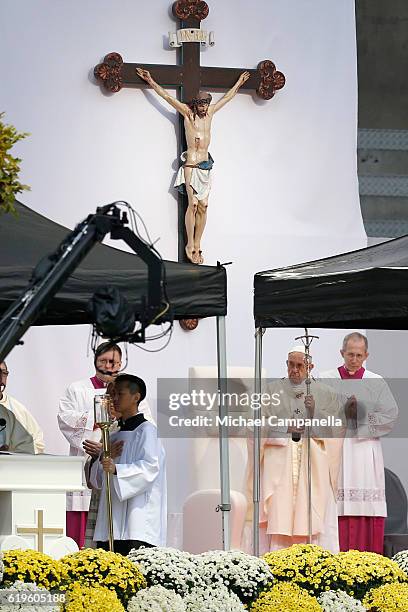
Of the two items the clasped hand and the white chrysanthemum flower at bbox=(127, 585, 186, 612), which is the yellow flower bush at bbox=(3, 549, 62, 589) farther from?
the clasped hand

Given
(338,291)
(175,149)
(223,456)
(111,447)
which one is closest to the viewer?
(338,291)

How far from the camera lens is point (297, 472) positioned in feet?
34.6

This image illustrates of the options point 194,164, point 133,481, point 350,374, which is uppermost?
point 194,164

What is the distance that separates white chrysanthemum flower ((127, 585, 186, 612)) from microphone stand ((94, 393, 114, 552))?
1.48 meters

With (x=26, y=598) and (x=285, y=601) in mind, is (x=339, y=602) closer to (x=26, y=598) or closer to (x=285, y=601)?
(x=285, y=601)

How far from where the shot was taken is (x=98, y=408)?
302 inches

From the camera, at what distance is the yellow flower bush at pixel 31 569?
609 centimetres

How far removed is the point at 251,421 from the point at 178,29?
3.78 metres

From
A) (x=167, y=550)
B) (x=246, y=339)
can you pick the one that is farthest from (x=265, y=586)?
(x=246, y=339)

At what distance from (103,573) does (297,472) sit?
175 inches

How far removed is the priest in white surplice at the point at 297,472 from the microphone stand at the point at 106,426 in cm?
274

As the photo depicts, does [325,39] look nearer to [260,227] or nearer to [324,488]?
[260,227]

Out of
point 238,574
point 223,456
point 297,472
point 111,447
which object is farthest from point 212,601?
point 297,472

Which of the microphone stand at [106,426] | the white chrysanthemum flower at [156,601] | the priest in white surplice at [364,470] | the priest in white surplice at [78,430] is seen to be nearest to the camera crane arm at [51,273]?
the white chrysanthemum flower at [156,601]
